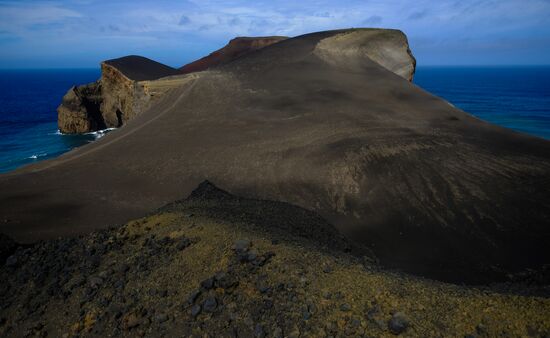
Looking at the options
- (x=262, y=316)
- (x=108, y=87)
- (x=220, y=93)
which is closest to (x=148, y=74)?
(x=108, y=87)

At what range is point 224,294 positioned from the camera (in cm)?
343

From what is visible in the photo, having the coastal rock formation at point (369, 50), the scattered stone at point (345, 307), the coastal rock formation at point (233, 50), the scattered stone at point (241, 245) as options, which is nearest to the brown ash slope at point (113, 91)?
the coastal rock formation at point (233, 50)

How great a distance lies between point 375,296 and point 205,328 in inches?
54.7

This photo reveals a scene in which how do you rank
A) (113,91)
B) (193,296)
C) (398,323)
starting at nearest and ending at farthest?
(398,323)
(193,296)
(113,91)

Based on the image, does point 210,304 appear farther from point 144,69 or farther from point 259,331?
point 144,69

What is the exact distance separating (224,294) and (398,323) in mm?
1422

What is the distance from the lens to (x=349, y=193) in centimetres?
723

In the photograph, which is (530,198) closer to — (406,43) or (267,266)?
(267,266)

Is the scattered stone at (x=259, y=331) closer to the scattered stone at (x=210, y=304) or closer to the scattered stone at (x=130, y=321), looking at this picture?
the scattered stone at (x=210, y=304)

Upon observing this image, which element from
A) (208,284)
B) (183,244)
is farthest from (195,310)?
(183,244)

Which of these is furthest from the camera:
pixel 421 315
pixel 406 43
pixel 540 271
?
pixel 406 43

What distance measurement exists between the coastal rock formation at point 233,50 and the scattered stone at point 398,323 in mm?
27281

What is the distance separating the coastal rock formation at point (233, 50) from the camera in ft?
94.3

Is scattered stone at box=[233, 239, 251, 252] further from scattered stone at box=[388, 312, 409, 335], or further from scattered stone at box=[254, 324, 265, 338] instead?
scattered stone at box=[388, 312, 409, 335]
